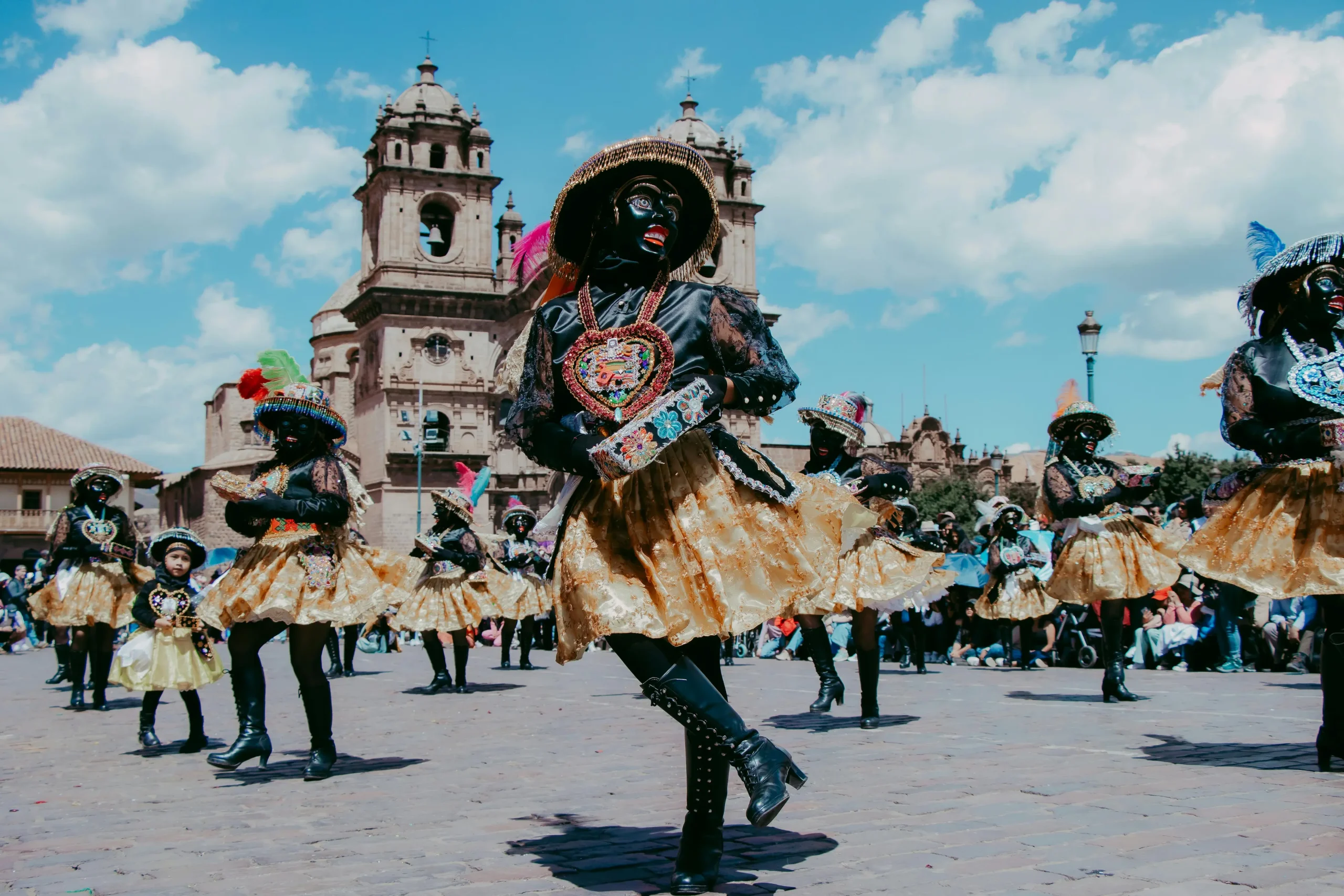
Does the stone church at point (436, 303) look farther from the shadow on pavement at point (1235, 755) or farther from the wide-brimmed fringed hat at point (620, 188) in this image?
the wide-brimmed fringed hat at point (620, 188)

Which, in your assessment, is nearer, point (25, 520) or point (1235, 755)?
point (1235, 755)

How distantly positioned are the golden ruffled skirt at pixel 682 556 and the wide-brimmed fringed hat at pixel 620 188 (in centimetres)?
102

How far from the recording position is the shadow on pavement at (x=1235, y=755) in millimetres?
6266

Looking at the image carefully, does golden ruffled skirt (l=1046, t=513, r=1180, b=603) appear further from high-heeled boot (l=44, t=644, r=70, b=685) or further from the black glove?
high-heeled boot (l=44, t=644, r=70, b=685)

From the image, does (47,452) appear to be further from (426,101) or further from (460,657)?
(460,657)

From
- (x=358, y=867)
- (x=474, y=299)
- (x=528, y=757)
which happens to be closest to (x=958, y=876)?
(x=358, y=867)

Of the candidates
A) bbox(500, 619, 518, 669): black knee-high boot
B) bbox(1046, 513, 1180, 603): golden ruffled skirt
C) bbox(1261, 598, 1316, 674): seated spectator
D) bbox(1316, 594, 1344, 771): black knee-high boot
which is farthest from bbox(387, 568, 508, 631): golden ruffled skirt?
bbox(1316, 594, 1344, 771): black knee-high boot

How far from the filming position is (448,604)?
567 inches

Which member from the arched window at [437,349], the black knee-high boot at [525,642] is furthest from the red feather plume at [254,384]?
the arched window at [437,349]

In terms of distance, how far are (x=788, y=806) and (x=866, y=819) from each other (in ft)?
1.54

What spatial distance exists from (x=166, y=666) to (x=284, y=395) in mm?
2593

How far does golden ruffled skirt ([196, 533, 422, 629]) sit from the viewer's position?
703 centimetres

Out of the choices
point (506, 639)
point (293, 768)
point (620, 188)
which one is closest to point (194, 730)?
point (293, 768)

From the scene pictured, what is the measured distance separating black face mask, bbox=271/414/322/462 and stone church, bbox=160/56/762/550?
154ft
